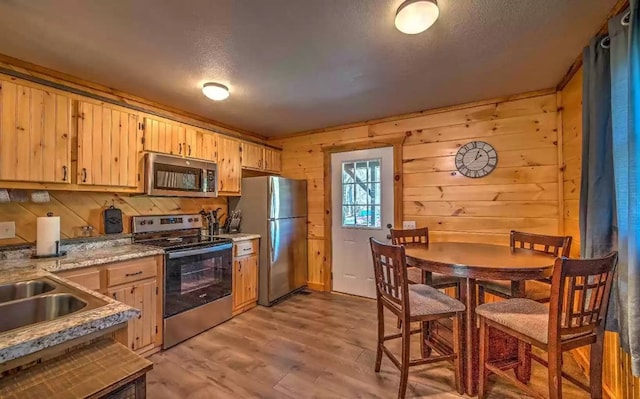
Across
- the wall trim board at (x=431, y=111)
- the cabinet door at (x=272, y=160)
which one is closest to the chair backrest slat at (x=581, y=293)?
the wall trim board at (x=431, y=111)

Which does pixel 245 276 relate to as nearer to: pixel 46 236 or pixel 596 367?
pixel 46 236

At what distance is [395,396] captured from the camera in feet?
6.10

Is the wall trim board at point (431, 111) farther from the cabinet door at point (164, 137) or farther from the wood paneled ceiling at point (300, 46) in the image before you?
the cabinet door at point (164, 137)

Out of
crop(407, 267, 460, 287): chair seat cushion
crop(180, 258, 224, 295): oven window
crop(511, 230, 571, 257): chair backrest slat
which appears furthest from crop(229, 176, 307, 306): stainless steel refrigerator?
crop(511, 230, 571, 257): chair backrest slat

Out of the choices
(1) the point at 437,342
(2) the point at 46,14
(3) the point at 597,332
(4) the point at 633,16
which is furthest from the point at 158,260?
(4) the point at 633,16

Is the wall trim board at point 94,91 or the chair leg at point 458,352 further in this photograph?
the wall trim board at point 94,91

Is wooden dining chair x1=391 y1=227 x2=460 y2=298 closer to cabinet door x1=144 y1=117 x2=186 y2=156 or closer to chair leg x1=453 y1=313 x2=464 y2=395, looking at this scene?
chair leg x1=453 y1=313 x2=464 y2=395

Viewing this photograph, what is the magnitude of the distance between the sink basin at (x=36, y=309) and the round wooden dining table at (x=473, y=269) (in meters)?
1.95

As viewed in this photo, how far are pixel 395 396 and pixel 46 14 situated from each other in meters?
3.17

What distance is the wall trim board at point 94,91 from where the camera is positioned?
2059 mm

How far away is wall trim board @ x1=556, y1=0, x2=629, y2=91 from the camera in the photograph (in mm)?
1572

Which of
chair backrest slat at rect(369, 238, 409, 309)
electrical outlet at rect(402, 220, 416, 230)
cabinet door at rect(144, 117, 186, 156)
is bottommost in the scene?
chair backrest slat at rect(369, 238, 409, 309)

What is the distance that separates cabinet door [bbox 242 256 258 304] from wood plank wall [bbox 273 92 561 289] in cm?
203

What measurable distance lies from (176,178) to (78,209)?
84 centimetres
